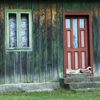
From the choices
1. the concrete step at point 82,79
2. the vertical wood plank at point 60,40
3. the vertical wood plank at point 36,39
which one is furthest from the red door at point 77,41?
the vertical wood plank at point 36,39

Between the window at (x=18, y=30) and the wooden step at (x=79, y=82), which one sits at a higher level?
the window at (x=18, y=30)

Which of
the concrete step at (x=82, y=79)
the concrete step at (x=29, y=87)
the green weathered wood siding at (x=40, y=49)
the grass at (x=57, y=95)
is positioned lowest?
the grass at (x=57, y=95)

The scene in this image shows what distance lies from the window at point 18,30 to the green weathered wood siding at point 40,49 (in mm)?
158

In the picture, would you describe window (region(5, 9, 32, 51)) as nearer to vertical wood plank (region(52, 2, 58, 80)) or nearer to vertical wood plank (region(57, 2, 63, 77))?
vertical wood plank (region(52, 2, 58, 80))

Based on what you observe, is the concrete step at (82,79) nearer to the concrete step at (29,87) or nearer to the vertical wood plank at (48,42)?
the concrete step at (29,87)

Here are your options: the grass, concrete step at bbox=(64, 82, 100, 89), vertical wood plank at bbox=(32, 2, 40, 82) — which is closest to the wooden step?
concrete step at bbox=(64, 82, 100, 89)

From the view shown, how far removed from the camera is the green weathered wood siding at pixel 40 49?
11.8 meters

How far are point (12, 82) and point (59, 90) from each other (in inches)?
74.2

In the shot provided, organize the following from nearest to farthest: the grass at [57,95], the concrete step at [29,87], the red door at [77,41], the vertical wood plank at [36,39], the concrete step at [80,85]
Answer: the grass at [57,95]
the concrete step at [80,85]
the concrete step at [29,87]
the vertical wood plank at [36,39]
the red door at [77,41]

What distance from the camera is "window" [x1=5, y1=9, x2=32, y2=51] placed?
465 inches

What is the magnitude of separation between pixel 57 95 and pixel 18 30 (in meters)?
3.22

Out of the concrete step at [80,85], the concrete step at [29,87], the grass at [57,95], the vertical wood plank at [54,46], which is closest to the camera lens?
the grass at [57,95]

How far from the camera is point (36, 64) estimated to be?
12.0 metres

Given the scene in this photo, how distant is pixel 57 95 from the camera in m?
10.3
